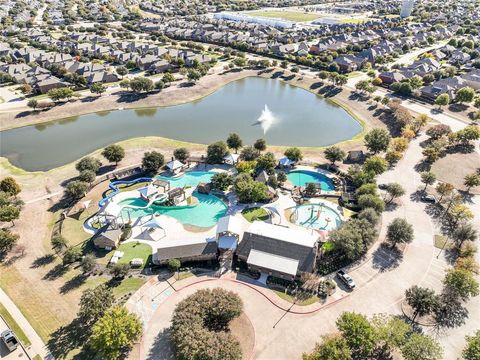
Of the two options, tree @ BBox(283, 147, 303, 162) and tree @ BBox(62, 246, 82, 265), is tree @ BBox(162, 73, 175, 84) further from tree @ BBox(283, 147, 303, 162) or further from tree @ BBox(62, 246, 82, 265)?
tree @ BBox(62, 246, 82, 265)

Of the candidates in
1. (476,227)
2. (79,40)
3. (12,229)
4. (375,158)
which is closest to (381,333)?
(476,227)

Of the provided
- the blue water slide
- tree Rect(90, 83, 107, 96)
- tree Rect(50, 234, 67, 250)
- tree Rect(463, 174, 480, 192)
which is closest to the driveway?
tree Rect(463, 174, 480, 192)

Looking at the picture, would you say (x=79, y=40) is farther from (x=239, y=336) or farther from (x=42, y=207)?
(x=239, y=336)

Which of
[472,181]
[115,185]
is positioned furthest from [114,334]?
[472,181]

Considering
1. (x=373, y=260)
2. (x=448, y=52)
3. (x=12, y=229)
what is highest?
(x=448, y=52)

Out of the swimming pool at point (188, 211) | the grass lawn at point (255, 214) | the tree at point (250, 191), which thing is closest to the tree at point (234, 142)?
the tree at point (250, 191)

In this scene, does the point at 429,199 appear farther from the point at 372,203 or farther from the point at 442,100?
the point at 442,100

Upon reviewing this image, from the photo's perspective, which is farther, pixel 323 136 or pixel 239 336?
pixel 323 136
